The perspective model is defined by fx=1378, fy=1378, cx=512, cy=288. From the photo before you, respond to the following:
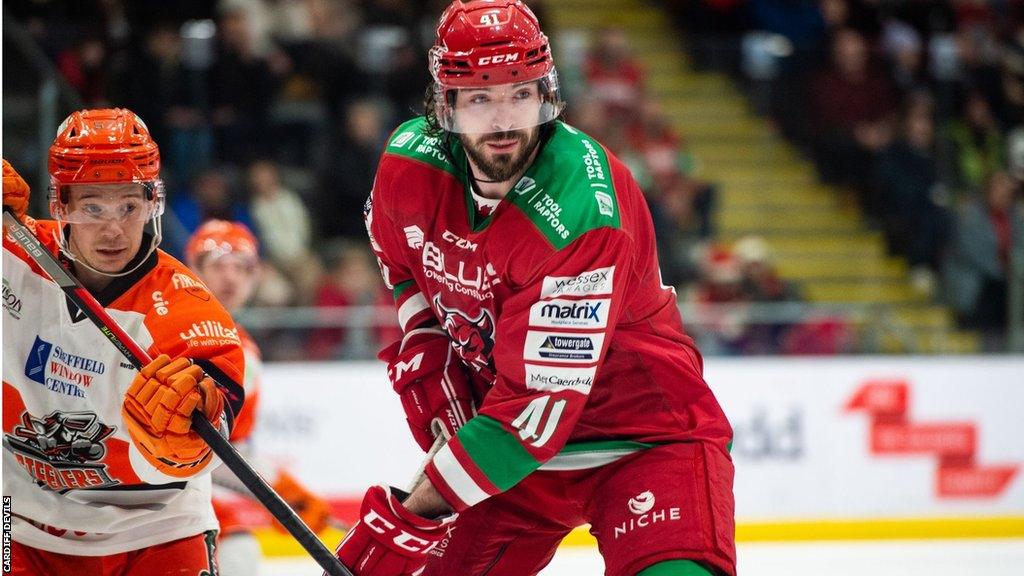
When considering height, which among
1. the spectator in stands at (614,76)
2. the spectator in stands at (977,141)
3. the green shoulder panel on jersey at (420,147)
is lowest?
the green shoulder panel on jersey at (420,147)

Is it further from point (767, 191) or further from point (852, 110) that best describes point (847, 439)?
point (852, 110)

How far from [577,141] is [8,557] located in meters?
1.17

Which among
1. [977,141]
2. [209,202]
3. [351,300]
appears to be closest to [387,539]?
[351,300]

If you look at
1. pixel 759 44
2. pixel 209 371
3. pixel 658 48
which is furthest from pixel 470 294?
pixel 658 48

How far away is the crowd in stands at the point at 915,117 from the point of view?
6.53m

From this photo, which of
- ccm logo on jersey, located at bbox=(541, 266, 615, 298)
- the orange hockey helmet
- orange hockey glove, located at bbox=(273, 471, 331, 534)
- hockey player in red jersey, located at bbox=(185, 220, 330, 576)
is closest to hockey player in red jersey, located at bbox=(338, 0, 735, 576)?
ccm logo on jersey, located at bbox=(541, 266, 615, 298)

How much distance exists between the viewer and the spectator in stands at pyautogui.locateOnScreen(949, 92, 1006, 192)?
684cm

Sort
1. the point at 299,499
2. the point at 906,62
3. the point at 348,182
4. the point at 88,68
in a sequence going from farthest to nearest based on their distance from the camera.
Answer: the point at 906,62 < the point at 348,182 < the point at 88,68 < the point at 299,499

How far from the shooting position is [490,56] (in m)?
2.24

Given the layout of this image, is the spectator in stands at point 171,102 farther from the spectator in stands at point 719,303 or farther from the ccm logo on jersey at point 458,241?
the ccm logo on jersey at point 458,241

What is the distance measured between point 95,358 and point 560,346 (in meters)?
0.77

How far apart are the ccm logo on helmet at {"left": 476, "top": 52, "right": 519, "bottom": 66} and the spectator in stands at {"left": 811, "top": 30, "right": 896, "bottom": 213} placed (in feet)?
16.6

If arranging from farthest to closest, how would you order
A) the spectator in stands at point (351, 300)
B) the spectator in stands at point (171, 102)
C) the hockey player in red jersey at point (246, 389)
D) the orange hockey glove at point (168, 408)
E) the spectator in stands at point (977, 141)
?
the spectator in stands at point (977, 141)
the spectator in stands at point (171, 102)
the spectator in stands at point (351, 300)
the hockey player in red jersey at point (246, 389)
the orange hockey glove at point (168, 408)

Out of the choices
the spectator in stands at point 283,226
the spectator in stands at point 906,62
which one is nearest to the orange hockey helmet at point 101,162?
the spectator in stands at point 283,226
